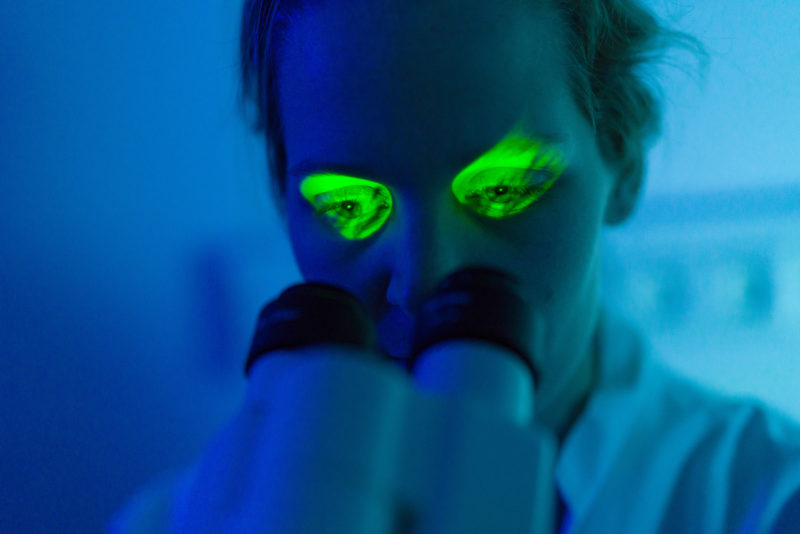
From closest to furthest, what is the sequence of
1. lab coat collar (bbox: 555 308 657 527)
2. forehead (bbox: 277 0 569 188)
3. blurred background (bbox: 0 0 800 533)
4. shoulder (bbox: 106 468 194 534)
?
forehead (bbox: 277 0 569 188)
lab coat collar (bbox: 555 308 657 527)
shoulder (bbox: 106 468 194 534)
blurred background (bbox: 0 0 800 533)

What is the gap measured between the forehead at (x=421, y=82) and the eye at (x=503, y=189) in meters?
0.03

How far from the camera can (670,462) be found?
80 centimetres

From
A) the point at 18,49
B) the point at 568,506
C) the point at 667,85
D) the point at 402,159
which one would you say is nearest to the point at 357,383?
the point at 402,159

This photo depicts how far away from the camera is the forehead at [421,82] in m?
0.54

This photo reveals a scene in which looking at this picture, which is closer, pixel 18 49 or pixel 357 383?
pixel 357 383

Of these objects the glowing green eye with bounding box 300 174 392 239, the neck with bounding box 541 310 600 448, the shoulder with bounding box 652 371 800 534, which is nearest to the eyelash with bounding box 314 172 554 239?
the glowing green eye with bounding box 300 174 392 239

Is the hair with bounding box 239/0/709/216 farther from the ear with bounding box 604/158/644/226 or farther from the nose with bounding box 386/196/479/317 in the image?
the nose with bounding box 386/196/479/317

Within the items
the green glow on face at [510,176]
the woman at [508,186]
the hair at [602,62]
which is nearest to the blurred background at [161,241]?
the hair at [602,62]

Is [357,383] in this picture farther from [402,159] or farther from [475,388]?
[402,159]

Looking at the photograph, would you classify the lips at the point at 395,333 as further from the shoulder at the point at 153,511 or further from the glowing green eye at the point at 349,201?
the shoulder at the point at 153,511

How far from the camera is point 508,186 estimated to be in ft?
1.96

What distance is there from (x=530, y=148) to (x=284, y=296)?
225 millimetres

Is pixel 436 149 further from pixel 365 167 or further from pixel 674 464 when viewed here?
pixel 674 464

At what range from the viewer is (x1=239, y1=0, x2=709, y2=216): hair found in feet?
2.09
